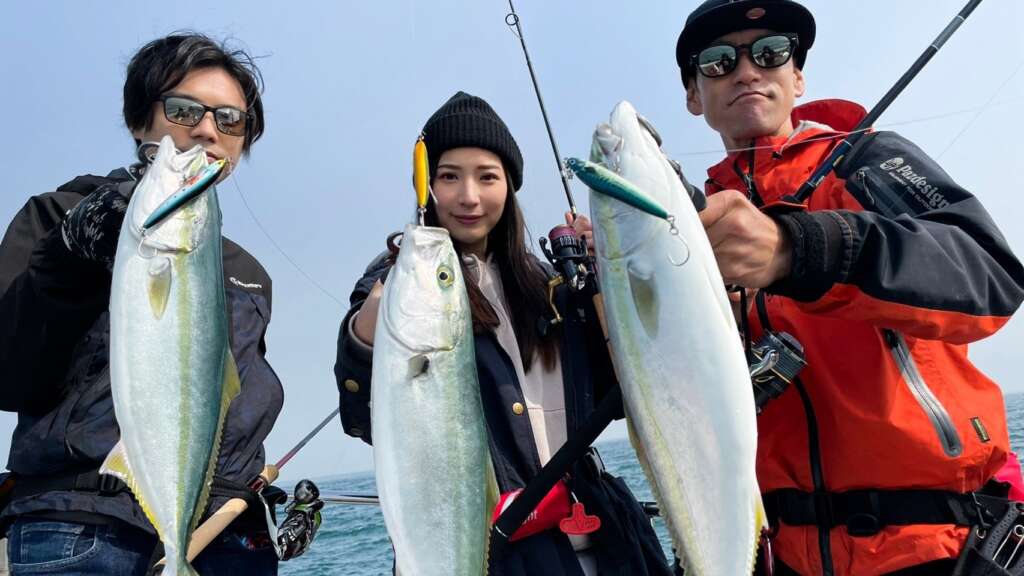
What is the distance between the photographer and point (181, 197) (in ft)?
7.00

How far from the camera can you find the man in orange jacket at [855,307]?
2.09 metres

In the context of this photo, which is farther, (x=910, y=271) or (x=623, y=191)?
(x=910, y=271)

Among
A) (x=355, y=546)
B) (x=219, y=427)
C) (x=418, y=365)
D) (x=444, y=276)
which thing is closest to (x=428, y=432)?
(x=418, y=365)

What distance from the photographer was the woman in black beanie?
2828 mm

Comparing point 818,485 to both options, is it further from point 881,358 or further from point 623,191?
point 623,191

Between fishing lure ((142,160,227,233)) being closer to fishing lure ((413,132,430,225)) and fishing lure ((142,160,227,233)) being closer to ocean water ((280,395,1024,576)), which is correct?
fishing lure ((413,132,430,225))

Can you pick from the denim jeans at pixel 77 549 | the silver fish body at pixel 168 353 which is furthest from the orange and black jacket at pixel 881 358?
the denim jeans at pixel 77 549

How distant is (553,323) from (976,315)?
62.1 inches

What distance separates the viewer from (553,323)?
312 cm

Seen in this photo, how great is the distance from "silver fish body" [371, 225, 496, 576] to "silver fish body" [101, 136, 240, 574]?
0.64 m

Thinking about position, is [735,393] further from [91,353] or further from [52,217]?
[52,217]

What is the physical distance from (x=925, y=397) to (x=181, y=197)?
268 cm

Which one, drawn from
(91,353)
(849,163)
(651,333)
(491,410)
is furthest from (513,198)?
(91,353)

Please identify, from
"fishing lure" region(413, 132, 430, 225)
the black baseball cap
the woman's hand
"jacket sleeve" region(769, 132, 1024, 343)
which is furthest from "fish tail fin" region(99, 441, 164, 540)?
the black baseball cap
